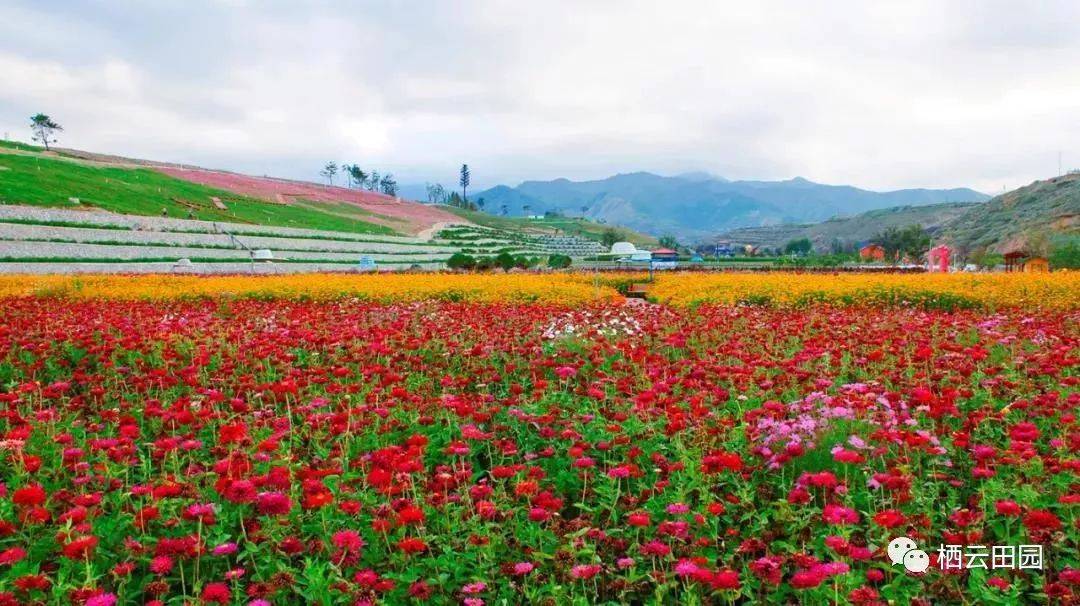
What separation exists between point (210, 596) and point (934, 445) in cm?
352

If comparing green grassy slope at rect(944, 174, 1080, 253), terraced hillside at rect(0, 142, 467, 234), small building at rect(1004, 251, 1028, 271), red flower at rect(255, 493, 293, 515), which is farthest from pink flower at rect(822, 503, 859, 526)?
green grassy slope at rect(944, 174, 1080, 253)

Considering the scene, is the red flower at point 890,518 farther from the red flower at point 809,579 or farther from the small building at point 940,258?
the small building at point 940,258

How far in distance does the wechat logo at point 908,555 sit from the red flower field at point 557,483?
6cm

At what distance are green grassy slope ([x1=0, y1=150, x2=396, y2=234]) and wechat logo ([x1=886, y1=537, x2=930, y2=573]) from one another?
47624 millimetres

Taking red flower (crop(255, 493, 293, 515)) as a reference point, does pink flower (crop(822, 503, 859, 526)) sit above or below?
above

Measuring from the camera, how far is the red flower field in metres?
2.77

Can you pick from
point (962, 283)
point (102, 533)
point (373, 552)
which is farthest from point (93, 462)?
point (962, 283)

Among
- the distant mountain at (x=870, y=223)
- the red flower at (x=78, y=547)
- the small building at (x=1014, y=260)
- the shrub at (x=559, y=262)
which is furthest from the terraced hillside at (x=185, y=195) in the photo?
the distant mountain at (x=870, y=223)

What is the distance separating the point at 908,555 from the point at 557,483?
5.88 ft

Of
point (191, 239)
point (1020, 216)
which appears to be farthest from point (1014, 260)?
point (1020, 216)

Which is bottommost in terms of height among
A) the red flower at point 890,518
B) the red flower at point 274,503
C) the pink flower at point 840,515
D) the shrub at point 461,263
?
the shrub at point 461,263

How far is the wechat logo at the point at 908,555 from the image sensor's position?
2.84 meters

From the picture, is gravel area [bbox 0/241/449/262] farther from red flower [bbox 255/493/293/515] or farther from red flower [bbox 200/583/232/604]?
red flower [bbox 200/583/232/604]

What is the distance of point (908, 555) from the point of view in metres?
2.89
